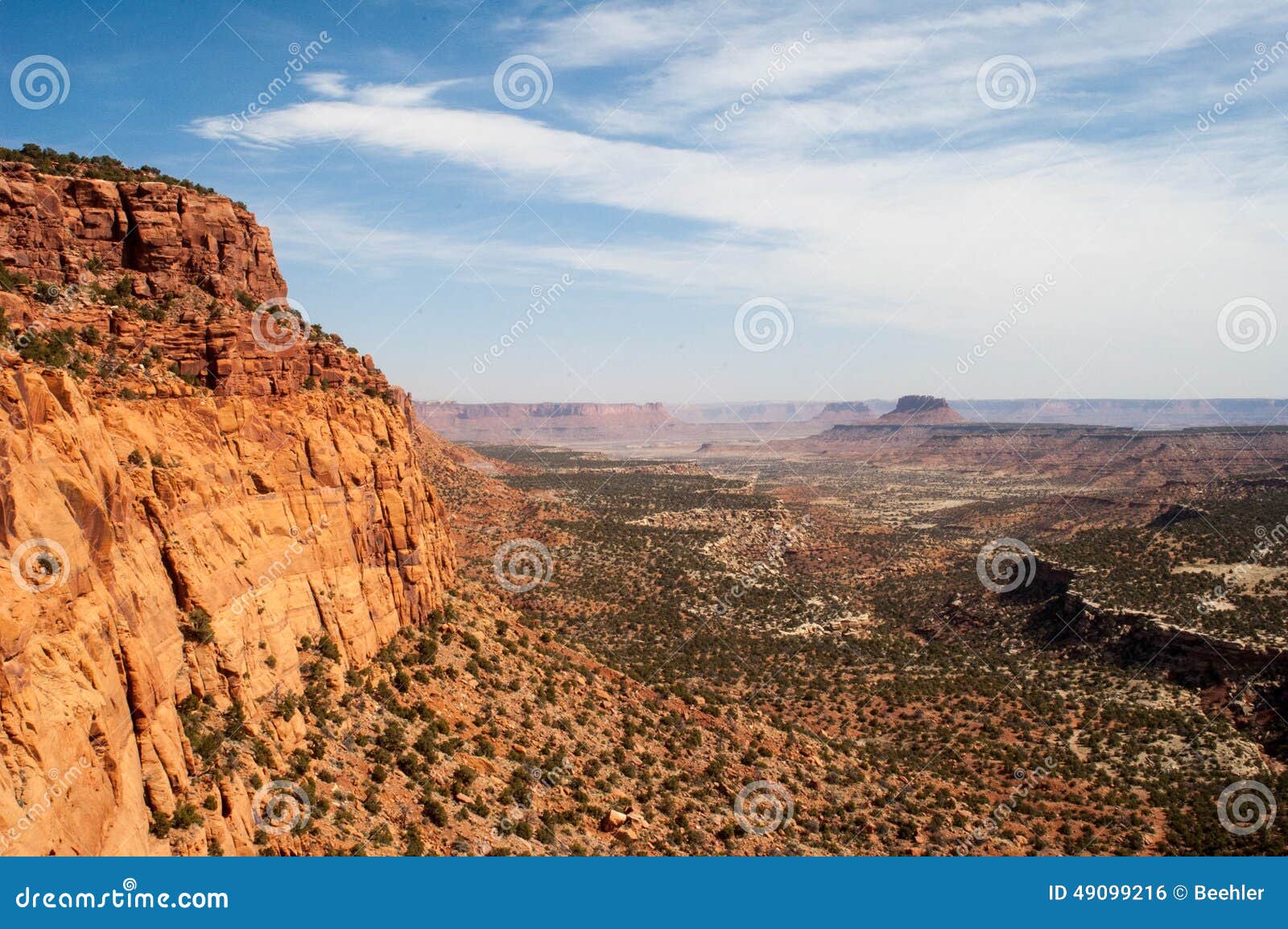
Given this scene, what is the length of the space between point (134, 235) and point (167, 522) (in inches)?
392

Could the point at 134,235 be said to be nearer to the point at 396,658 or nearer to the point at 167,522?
the point at 167,522

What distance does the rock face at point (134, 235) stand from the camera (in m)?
18.3

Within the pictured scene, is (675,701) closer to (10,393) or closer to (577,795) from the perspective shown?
(577,795)

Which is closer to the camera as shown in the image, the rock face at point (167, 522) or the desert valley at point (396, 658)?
the rock face at point (167, 522)

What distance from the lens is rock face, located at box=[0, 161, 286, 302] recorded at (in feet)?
60.0

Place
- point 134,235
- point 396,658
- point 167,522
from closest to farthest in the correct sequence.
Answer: point 167,522, point 134,235, point 396,658

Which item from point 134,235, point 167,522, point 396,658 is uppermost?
point 134,235

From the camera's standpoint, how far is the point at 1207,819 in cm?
2903

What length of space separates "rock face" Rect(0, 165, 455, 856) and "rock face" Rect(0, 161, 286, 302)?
56 mm

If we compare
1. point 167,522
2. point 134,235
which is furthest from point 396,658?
point 134,235

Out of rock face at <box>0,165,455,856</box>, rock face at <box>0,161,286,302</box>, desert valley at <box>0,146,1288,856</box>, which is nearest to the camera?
rock face at <box>0,165,455,856</box>

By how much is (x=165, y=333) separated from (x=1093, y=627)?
5118 cm

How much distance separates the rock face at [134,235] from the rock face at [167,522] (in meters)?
0.06

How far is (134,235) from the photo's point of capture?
20.5m
